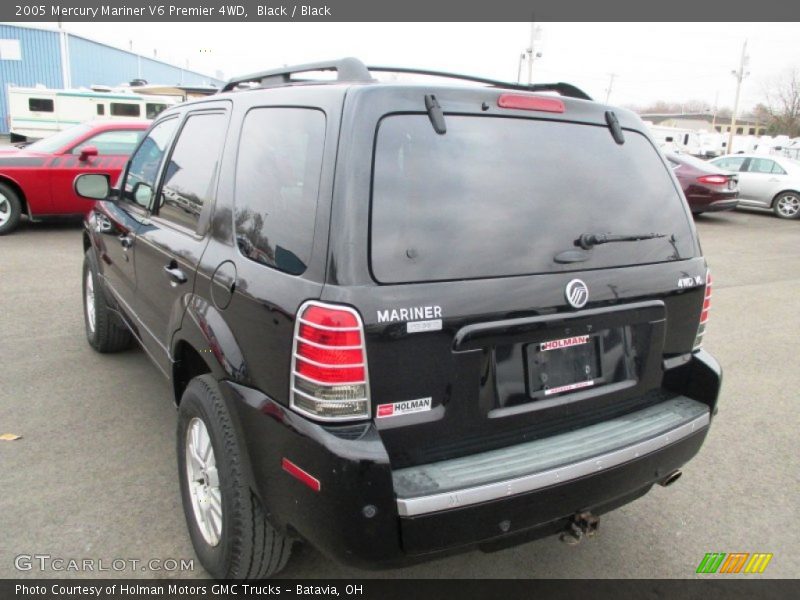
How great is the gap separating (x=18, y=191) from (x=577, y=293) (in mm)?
9632

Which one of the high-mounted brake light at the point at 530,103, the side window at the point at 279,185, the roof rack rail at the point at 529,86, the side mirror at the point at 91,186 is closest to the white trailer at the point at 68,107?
the side mirror at the point at 91,186

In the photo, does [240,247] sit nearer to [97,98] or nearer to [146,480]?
[146,480]

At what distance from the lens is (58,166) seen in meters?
9.29

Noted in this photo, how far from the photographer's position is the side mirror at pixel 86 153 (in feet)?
30.3

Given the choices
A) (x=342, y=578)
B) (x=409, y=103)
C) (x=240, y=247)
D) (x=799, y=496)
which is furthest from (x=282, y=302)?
(x=799, y=496)

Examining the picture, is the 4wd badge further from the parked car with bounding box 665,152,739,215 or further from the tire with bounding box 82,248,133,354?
the parked car with bounding box 665,152,739,215

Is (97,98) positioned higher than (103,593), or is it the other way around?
(97,98)

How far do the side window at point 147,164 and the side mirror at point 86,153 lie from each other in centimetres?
569

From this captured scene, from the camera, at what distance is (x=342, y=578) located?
269 centimetres

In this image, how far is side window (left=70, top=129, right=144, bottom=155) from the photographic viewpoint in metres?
9.48

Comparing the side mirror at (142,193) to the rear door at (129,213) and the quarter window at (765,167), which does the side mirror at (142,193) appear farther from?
the quarter window at (765,167)

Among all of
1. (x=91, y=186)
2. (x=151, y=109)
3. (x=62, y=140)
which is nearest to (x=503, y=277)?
(x=91, y=186)

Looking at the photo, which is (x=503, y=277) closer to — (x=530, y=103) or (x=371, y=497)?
(x=530, y=103)

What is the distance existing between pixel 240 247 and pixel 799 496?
124 inches
